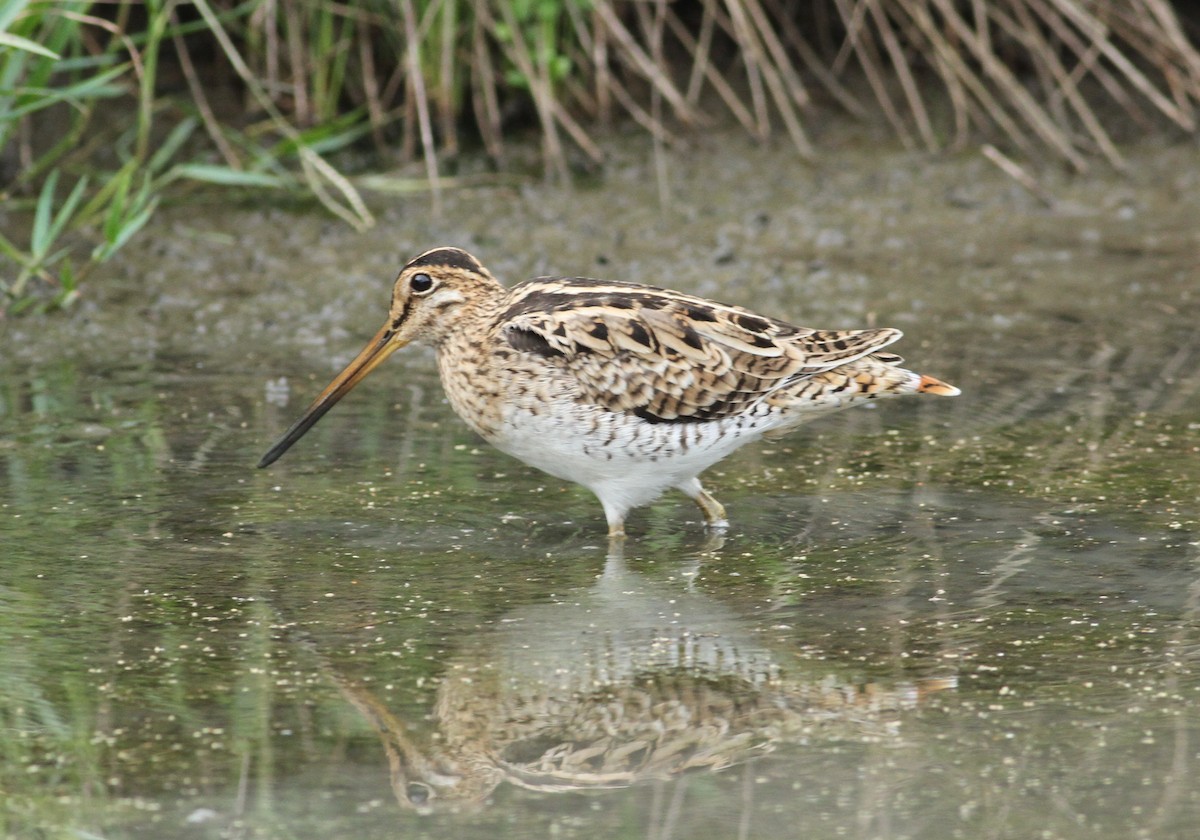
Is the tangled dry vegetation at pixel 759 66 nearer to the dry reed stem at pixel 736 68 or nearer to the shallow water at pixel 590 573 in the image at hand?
the dry reed stem at pixel 736 68

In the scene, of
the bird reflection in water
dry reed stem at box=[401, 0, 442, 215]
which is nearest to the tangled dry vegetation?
dry reed stem at box=[401, 0, 442, 215]

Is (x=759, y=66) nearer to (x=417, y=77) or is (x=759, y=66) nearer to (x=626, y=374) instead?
(x=417, y=77)

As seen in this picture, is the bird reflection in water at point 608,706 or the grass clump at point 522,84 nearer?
the bird reflection in water at point 608,706

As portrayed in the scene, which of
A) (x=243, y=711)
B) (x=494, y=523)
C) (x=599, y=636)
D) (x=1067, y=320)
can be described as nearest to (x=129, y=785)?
(x=243, y=711)

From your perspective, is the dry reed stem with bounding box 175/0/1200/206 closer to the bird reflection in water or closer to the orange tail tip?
the orange tail tip

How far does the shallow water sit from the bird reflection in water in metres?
0.01

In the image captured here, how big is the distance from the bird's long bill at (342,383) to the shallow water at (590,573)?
0.14 meters

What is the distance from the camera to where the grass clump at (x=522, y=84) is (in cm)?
858

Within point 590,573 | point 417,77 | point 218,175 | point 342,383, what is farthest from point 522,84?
point 590,573

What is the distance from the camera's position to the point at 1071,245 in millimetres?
8898

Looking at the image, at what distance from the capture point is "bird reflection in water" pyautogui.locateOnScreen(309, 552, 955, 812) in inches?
154

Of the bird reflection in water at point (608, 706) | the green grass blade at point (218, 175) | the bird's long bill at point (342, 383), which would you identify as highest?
the green grass blade at point (218, 175)

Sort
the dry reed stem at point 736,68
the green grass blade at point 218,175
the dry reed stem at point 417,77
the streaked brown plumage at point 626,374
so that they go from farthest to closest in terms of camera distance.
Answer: the dry reed stem at point 736,68 < the dry reed stem at point 417,77 < the green grass blade at point 218,175 < the streaked brown plumage at point 626,374

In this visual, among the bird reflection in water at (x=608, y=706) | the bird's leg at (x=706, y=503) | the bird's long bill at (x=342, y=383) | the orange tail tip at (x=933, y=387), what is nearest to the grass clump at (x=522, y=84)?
the bird's long bill at (x=342, y=383)
